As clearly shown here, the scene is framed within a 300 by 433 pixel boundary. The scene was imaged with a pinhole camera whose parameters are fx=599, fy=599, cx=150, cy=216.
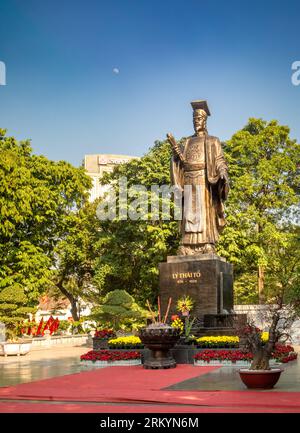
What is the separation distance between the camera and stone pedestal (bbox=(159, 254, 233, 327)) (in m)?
17.8

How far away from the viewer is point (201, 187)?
769 inches

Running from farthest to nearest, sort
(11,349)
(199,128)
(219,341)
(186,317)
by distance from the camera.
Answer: (11,349)
(199,128)
(186,317)
(219,341)

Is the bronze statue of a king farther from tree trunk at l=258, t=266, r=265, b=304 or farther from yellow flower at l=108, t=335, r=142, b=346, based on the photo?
tree trunk at l=258, t=266, r=265, b=304

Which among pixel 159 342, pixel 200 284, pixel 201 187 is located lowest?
pixel 159 342

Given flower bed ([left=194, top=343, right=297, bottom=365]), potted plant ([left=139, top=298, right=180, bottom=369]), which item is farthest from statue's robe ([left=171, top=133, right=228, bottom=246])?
potted plant ([left=139, top=298, right=180, bottom=369])

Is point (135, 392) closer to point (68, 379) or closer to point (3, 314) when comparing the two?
point (68, 379)

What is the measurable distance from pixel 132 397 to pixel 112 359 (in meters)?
6.39

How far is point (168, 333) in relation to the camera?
45.6 feet

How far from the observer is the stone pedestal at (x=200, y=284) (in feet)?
58.4

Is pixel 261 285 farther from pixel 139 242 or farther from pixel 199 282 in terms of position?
pixel 199 282

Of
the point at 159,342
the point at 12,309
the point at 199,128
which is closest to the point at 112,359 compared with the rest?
the point at 159,342

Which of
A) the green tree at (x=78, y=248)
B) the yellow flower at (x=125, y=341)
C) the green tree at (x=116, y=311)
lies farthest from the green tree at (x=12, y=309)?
the yellow flower at (x=125, y=341)

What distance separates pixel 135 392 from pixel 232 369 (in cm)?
436

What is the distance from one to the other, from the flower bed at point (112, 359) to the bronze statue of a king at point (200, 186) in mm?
4484
